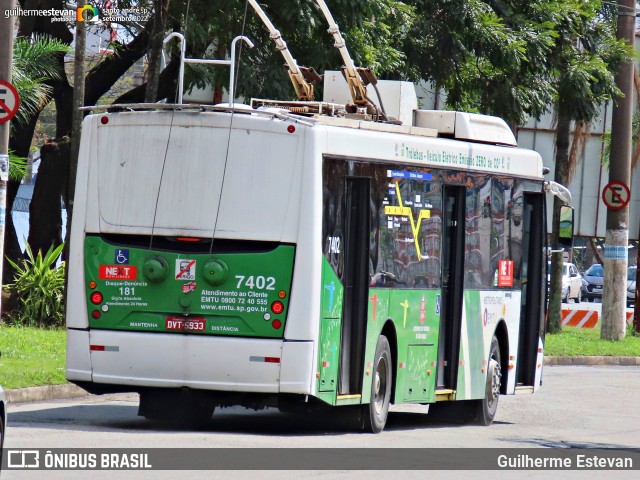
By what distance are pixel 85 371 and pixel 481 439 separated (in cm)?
391

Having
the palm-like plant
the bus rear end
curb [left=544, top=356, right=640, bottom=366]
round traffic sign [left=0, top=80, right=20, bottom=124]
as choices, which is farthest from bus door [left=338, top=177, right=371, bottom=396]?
curb [left=544, top=356, right=640, bottom=366]

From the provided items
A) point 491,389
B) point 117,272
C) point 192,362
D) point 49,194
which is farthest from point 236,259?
point 49,194

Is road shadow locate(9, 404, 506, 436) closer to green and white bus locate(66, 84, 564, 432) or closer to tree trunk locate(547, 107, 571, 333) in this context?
green and white bus locate(66, 84, 564, 432)

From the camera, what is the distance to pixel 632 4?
29.0 meters

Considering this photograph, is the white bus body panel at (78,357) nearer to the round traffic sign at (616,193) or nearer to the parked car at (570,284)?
the round traffic sign at (616,193)

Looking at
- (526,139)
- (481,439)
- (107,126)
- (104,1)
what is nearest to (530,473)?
(481,439)

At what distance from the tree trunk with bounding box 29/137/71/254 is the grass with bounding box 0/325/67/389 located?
476 centimetres

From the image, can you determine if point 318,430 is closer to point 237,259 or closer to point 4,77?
point 237,259

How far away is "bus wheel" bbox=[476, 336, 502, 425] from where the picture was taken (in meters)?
15.6

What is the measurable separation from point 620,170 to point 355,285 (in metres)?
17.3

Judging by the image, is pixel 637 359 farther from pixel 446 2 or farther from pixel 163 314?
pixel 163 314

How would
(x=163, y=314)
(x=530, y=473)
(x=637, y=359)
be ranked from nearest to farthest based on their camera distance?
(x=530, y=473)
(x=163, y=314)
(x=637, y=359)

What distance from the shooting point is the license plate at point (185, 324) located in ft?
39.5

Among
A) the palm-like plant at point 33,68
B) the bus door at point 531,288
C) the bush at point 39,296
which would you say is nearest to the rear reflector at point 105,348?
the bus door at point 531,288
